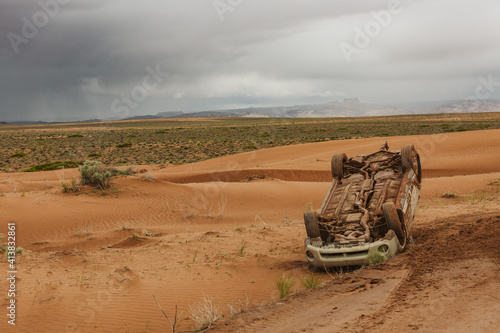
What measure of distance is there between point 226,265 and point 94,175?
29.5 ft

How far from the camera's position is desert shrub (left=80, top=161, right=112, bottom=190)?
15227mm

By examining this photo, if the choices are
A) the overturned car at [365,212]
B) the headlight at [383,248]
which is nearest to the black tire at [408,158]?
the overturned car at [365,212]

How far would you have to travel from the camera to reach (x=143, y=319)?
588 centimetres

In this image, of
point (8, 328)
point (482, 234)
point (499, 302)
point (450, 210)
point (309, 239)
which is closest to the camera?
point (499, 302)

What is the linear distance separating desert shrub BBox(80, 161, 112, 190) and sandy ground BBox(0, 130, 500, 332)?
0.49 m

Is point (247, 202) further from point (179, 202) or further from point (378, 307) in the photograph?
point (378, 307)

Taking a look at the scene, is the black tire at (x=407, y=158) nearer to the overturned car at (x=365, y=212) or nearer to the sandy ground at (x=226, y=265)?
the overturned car at (x=365, y=212)

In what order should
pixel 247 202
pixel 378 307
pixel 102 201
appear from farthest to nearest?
pixel 247 202, pixel 102 201, pixel 378 307

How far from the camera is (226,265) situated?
8102 mm

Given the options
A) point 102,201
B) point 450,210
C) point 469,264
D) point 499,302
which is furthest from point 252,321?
point 102,201

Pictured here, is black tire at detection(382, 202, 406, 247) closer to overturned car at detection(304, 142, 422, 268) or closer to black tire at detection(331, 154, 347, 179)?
overturned car at detection(304, 142, 422, 268)

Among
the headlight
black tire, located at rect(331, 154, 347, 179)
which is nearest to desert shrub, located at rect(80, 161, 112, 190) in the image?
black tire, located at rect(331, 154, 347, 179)

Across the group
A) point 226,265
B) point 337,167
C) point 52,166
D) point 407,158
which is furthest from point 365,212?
point 52,166

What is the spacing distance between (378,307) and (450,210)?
26.9 feet
